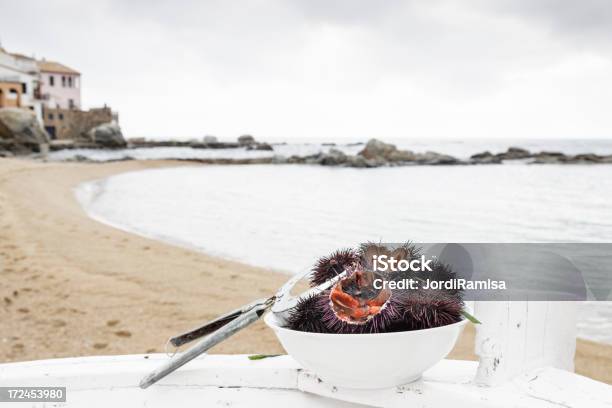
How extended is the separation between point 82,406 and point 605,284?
0.79 meters

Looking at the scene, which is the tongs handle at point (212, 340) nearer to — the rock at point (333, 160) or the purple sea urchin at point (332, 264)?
the purple sea urchin at point (332, 264)

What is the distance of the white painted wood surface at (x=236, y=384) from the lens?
0.74 metres

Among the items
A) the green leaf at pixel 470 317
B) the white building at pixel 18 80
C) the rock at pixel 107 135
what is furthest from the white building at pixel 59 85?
the green leaf at pixel 470 317

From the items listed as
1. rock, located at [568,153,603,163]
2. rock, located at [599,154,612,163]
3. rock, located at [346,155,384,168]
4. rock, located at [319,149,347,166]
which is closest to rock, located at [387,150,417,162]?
rock, located at [346,155,384,168]

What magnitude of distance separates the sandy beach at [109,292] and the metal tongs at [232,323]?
7.47ft

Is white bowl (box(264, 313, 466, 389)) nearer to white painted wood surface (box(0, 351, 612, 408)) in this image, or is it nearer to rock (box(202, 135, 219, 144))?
white painted wood surface (box(0, 351, 612, 408))

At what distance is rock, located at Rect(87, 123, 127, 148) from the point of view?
28.5m

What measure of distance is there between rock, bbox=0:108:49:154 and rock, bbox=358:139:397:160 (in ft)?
54.6

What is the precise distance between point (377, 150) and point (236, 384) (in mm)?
31558

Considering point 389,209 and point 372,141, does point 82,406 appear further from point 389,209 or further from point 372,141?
point 372,141

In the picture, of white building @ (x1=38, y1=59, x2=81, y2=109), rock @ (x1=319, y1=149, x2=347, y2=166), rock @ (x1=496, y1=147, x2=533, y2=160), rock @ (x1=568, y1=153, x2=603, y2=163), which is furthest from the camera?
rock @ (x1=496, y1=147, x2=533, y2=160)

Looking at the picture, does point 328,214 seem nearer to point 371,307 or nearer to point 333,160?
point 371,307

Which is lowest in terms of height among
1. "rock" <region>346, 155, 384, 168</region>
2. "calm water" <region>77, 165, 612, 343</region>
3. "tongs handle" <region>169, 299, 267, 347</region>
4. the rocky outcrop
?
"calm water" <region>77, 165, 612, 343</region>

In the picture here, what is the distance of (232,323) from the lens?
755 millimetres
